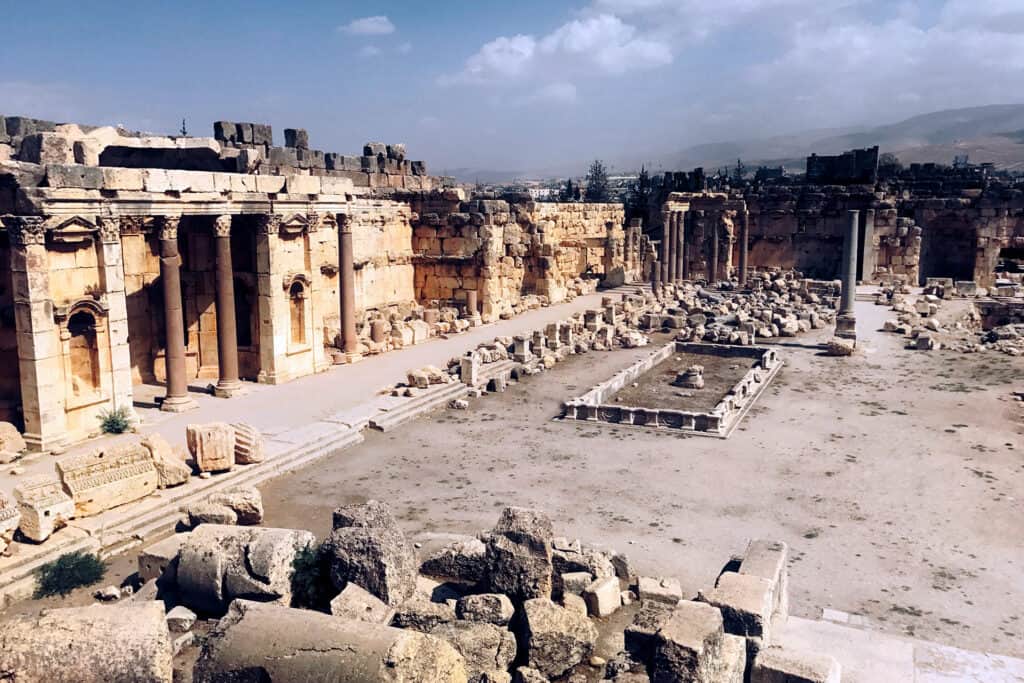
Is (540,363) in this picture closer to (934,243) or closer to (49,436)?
(49,436)

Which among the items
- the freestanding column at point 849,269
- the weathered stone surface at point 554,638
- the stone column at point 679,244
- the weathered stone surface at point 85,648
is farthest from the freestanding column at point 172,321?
the stone column at point 679,244

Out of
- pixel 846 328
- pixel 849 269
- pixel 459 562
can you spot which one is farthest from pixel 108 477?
pixel 849 269

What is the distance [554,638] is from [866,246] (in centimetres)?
3348

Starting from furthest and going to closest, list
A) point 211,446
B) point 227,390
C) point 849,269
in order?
1. point 849,269
2. point 227,390
3. point 211,446

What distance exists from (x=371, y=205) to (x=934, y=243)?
27.8 meters

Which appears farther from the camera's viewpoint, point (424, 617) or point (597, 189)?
point (597, 189)

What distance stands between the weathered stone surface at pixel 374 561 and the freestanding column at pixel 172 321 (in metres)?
9.05

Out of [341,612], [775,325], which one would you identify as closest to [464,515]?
[341,612]

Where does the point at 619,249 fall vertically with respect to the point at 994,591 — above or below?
above

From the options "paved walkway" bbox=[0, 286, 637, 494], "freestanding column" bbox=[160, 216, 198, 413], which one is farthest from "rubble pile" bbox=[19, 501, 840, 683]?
"freestanding column" bbox=[160, 216, 198, 413]

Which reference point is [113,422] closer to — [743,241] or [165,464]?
[165,464]

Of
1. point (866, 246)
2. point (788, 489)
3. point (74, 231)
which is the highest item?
point (74, 231)

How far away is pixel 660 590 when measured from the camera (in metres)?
8.70

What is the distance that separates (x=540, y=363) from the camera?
20688 millimetres
